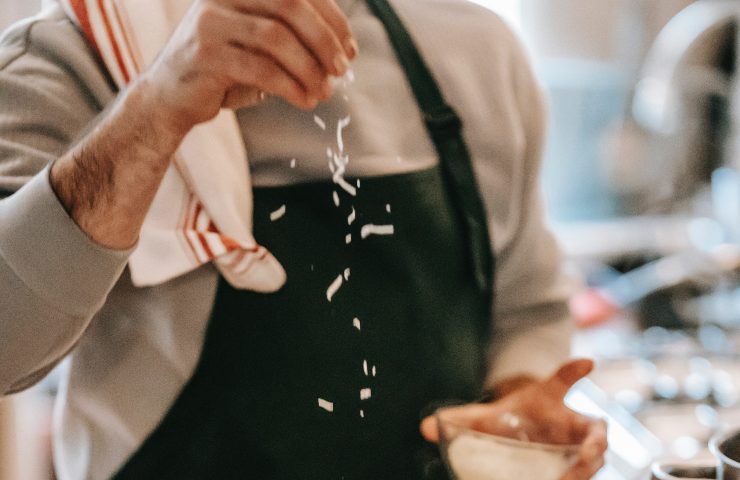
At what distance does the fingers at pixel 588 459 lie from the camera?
2.42 ft

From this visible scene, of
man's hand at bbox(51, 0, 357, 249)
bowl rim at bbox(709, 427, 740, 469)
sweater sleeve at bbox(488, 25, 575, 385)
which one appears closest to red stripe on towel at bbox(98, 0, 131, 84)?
man's hand at bbox(51, 0, 357, 249)

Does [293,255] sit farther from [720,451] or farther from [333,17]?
[720,451]

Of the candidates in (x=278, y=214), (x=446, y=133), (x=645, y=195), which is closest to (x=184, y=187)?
(x=278, y=214)

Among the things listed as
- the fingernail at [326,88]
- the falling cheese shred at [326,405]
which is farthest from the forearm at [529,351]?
the fingernail at [326,88]

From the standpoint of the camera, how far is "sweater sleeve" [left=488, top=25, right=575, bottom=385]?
3.53 feet

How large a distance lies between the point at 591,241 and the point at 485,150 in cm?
143

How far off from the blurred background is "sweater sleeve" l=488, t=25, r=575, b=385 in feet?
0.98

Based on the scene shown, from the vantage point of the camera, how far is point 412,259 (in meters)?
0.95

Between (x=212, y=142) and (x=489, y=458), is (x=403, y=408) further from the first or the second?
(x=212, y=142)

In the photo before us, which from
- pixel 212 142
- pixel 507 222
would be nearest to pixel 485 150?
pixel 507 222

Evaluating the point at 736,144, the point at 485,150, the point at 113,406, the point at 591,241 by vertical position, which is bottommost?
the point at 591,241

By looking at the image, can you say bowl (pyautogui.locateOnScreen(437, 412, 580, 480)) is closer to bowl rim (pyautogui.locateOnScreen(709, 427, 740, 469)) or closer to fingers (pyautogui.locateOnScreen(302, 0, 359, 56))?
bowl rim (pyautogui.locateOnScreen(709, 427, 740, 469))

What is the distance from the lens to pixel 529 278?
1.10 m

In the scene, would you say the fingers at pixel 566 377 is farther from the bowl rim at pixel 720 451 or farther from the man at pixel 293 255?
the bowl rim at pixel 720 451
